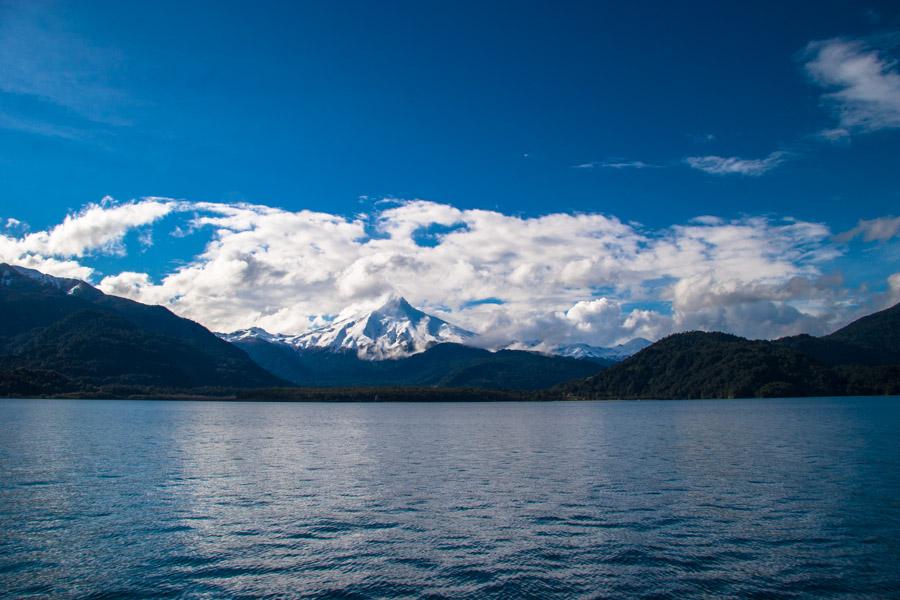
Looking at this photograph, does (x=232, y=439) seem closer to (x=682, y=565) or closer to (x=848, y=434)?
(x=682, y=565)

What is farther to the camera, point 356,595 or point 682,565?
point 682,565

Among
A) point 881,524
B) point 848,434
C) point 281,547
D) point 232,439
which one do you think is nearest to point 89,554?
point 281,547

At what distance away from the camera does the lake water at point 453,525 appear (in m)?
35.8

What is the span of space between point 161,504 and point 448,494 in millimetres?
27324

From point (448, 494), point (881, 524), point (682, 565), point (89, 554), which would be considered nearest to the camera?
point (682, 565)

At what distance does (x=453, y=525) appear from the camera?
49.0 metres

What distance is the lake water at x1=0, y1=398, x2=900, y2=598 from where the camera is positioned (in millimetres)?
35750

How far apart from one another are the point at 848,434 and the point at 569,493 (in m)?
95.7

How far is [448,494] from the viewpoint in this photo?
62.3 metres

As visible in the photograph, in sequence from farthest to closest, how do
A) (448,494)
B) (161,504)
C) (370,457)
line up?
(370,457), (448,494), (161,504)

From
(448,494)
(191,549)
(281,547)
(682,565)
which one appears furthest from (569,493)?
(191,549)

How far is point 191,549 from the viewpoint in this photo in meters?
42.5

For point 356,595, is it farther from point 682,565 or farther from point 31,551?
point 31,551

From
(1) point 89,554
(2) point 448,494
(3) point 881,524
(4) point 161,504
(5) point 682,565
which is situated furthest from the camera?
(2) point 448,494
